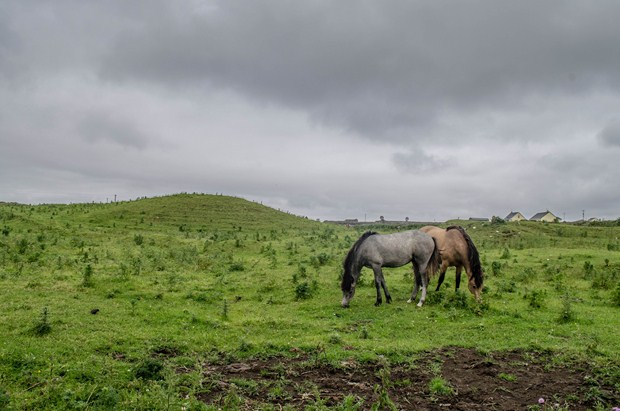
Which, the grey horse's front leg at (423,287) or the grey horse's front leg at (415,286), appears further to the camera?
the grey horse's front leg at (415,286)

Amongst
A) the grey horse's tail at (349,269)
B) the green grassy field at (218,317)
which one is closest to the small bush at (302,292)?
the green grassy field at (218,317)

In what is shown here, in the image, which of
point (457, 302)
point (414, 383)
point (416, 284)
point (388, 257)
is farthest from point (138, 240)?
point (414, 383)

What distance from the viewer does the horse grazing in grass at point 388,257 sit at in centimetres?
1402

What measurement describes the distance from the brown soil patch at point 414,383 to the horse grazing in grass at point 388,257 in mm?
5164

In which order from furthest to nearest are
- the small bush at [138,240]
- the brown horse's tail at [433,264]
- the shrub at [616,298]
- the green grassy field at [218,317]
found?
the small bush at [138,240] → the brown horse's tail at [433,264] → the shrub at [616,298] → the green grassy field at [218,317]

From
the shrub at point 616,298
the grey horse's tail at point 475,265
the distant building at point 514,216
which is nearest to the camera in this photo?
the grey horse's tail at point 475,265

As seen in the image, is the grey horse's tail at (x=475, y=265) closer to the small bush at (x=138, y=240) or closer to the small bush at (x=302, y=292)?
the small bush at (x=302, y=292)

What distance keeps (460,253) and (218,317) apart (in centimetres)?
850

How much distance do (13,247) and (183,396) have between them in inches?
792

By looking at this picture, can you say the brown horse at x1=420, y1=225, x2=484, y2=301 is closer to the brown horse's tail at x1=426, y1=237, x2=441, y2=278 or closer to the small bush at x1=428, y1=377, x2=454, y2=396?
the brown horse's tail at x1=426, y1=237, x2=441, y2=278

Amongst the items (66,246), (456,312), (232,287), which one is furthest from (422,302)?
(66,246)

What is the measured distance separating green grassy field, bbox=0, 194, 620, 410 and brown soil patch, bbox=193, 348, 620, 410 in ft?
1.16

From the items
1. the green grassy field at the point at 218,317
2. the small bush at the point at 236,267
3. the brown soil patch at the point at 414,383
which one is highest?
the small bush at the point at 236,267

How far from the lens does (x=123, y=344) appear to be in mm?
9258
